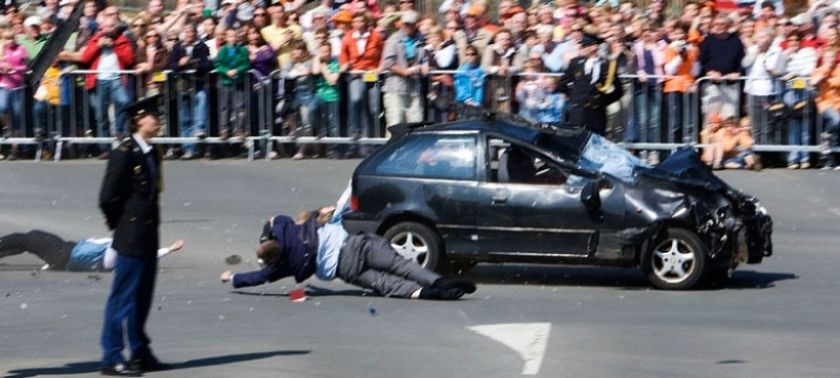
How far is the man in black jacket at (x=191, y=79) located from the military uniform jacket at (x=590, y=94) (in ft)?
15.5

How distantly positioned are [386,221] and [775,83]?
8038 mm

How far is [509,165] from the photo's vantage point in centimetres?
1520

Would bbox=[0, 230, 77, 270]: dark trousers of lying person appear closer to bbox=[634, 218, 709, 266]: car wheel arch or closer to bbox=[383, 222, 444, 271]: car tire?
bbox=[383, 222, 444, 271]: car tire

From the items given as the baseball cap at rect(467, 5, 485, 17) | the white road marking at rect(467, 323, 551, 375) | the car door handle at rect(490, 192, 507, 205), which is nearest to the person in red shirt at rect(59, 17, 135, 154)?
the baseball cap at rect(467, 5, 485, 17)

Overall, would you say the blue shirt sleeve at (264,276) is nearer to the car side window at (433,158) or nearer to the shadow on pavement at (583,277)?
the car side window at (433,158)

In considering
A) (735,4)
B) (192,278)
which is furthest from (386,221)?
(735,4)

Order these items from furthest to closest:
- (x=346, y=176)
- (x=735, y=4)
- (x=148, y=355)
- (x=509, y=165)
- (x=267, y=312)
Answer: (x=735, y=4) → (x=346, y=176) → (x=509, y=165) → (x=267, y=312) → (x=148, y=355)

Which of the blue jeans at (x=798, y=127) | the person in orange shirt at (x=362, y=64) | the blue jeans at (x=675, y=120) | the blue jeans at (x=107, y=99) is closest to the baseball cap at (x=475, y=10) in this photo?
the person in orange shirt at (x=362, y=64)

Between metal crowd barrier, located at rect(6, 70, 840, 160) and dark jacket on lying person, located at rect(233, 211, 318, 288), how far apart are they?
784cm

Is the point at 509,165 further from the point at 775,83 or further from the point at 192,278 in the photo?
the point at 775,83

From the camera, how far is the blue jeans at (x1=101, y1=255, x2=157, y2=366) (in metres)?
10.6

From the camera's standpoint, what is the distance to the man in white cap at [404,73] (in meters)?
21.9

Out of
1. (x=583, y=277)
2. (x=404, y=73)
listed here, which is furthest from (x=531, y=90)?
(x=583, y=277)

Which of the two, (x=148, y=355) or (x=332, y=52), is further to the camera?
(x=332, y=52)
